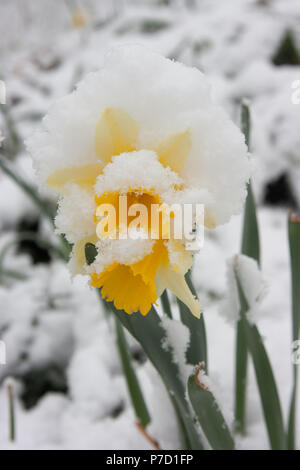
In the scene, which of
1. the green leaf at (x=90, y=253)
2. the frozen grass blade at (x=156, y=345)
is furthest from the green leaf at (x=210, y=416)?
the green leaf at (x=90, y=253)

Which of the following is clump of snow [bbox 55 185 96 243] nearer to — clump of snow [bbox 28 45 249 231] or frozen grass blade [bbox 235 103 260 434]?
clump of snow [bbox 28 45 249 231]

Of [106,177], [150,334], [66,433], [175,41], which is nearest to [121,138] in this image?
[106,177]

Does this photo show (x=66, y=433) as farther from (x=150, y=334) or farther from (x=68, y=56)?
(x=68, y=56)

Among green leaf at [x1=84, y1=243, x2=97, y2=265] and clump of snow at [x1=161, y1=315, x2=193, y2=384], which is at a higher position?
green leaf at [x1=84, y1=243, x2=97, y2=265]

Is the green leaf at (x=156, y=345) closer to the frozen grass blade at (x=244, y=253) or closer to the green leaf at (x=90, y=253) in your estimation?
the green leaf at (x=90, y=253)

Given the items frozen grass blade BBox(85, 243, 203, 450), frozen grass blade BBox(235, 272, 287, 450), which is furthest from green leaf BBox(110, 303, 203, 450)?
frozen grass blade BBox(235, 272, 287, 450)

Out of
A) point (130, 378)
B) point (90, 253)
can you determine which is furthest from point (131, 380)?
point (90, 253)
